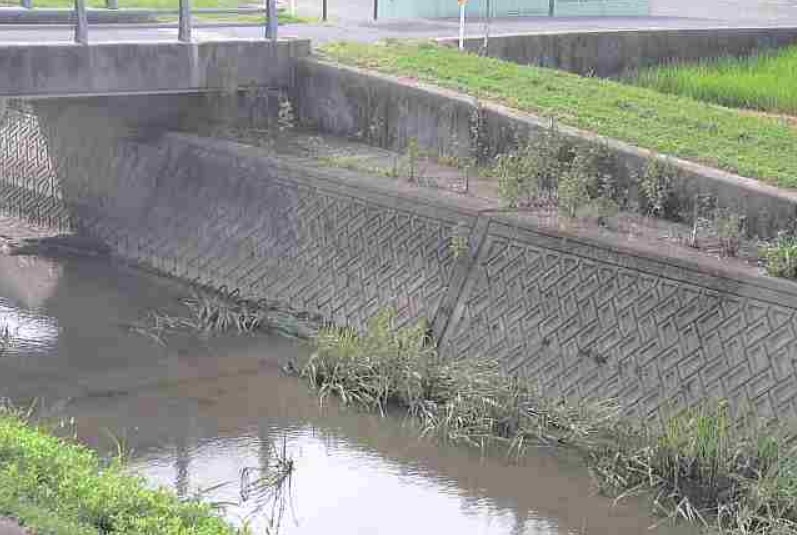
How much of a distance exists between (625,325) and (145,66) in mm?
7328

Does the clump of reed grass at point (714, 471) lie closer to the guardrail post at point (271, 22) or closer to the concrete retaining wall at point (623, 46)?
the guardrail post at point (271, 22)

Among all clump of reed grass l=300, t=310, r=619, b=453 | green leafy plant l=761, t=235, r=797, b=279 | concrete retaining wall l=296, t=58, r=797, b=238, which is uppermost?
concrete retaining wall l=296, t=58, r=797, b=238

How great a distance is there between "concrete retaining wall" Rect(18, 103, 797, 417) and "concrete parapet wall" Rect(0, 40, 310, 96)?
2.87ft

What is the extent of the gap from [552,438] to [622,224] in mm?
2630

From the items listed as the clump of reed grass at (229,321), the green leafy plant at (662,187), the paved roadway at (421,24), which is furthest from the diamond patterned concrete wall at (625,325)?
the paved roadway at (421,24)

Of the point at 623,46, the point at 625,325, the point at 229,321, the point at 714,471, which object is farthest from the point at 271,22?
the point at 714,471

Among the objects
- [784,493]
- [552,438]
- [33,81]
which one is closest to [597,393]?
[552,438]

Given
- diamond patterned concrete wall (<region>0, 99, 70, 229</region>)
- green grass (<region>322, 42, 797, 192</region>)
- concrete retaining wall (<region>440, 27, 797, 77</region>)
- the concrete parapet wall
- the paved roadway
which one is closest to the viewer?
green grass (<region>322, 42, 797, 192</region>)

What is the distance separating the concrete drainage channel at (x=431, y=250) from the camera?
1100 cm

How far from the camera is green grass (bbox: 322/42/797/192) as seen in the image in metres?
13.8

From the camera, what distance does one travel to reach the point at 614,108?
15.8 metres

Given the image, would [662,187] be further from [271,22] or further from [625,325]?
[271,22]

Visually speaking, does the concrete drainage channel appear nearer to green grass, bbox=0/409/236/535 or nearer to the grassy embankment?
the grassy embankment

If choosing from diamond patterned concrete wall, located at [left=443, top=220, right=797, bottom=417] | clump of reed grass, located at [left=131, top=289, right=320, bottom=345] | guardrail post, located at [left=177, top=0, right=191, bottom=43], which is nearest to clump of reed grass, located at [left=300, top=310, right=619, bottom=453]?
diamond patterned concrete wall, located at [left=443, top=220, right=797, bottom=417]
